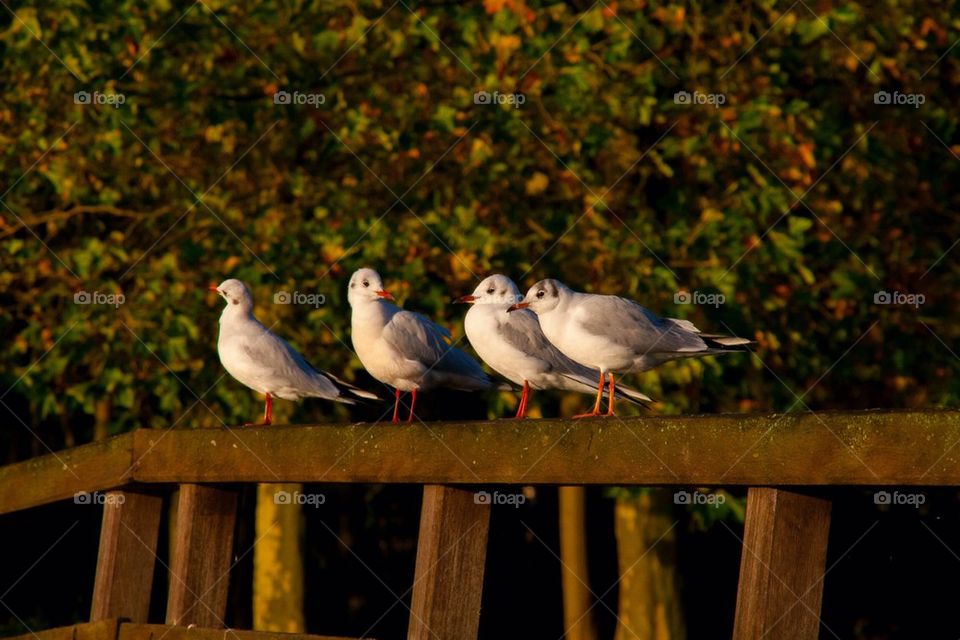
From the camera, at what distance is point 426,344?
827 centimetres

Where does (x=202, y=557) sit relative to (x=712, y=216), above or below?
below

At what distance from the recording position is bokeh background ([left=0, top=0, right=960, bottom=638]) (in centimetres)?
1338

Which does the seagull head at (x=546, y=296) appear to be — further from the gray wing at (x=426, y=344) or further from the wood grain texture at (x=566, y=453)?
the wood grain texture at (x=566, y=453)

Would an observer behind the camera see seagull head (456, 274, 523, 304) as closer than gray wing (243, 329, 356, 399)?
Yes

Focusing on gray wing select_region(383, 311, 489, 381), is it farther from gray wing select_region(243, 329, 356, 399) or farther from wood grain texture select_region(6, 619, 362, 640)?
wood grain texture select_region(6, 619, 362, 640)

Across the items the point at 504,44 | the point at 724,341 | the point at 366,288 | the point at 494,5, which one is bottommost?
the point at 724,341

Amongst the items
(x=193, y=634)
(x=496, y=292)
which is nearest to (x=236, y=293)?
(x=496, y=292)

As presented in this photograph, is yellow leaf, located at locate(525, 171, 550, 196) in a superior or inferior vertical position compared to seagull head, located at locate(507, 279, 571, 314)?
superior

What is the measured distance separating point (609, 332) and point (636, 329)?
168 mm

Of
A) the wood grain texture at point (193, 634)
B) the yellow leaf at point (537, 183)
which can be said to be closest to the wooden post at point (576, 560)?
the yellow leaf at point (537, 183)

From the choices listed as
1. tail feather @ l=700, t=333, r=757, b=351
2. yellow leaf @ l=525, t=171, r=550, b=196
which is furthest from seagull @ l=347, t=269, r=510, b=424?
yellow leaf @ l=525, t=171, r=550, b=196

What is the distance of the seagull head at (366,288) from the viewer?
844 cm

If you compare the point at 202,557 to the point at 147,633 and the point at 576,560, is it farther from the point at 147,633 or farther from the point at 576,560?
the point at 576,560

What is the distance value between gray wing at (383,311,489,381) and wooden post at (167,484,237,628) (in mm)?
2036
